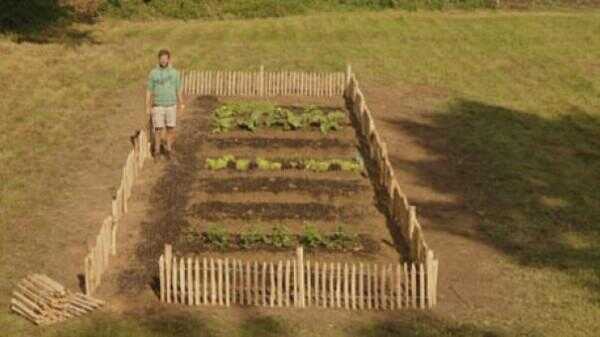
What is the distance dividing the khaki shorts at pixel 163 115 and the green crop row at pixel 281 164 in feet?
4.16

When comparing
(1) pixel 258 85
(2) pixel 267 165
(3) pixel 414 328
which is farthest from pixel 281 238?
(1) pixel 258 85

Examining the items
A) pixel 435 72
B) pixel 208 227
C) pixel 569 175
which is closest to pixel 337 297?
pixel 208 227

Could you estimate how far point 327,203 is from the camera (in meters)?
19.8

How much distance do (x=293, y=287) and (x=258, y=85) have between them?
1553cm

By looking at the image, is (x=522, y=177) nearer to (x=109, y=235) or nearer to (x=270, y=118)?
(x=270, y=118)

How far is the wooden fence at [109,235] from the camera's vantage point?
587 inches

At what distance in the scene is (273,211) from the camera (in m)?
19.1

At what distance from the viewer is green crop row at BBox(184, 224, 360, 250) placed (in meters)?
17.2

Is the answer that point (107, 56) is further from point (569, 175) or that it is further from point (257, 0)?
point (569, 175)

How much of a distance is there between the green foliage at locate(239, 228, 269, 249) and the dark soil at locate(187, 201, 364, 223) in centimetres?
126

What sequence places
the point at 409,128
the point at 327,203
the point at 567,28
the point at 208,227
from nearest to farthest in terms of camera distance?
the point at 208,227
the point at 327,203
the point at 409,128
the point at 567,28

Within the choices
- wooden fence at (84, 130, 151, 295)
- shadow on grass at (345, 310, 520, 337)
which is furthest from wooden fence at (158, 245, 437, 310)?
wooden fence at (84, 130, 151, 295)

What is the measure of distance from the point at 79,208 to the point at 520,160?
430 inches

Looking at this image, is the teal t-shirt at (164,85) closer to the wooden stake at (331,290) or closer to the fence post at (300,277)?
the fence post at (300,277)
